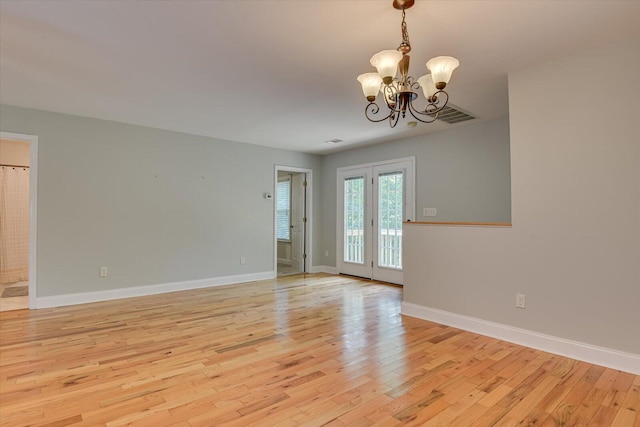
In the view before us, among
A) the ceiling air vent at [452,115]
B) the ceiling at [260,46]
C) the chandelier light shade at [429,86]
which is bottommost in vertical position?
the chandelier light shade at [429,86]

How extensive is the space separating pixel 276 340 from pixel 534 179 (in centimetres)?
274

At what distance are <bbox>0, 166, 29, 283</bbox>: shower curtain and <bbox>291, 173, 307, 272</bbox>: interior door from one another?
16.3 ft

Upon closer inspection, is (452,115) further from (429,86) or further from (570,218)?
(429,86)

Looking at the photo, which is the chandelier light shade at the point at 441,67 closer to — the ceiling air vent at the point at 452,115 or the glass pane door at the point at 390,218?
the ceiling air vent at the point at 452,115

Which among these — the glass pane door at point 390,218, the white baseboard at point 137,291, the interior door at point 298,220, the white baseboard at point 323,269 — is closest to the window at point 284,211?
the interior door at point 298,220

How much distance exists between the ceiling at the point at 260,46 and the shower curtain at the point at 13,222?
311 centimetres

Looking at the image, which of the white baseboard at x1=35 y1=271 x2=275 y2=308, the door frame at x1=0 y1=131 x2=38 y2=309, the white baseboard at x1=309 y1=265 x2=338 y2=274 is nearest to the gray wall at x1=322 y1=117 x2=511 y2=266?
the white baseboard at x1=309 y1=265 x2=338 y2=274

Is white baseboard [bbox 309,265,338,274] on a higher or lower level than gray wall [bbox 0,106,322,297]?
lower

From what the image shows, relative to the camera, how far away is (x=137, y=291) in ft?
16.0

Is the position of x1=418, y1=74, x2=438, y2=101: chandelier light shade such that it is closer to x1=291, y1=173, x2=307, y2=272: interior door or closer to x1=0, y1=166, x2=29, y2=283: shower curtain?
x1=291, y1=173, x2=307, y2=272: interior door

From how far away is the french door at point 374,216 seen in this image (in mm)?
5688

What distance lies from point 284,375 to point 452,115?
368 centimetres

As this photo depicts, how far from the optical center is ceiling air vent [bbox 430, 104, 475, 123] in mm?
4090

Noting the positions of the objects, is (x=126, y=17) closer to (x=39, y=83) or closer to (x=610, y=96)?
(x=39, y=83)
